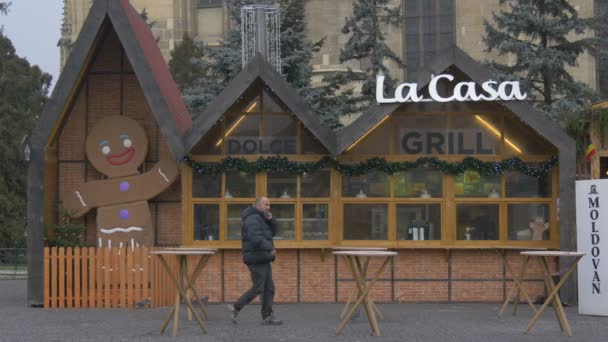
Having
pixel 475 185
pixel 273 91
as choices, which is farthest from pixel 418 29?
pixel 273 91

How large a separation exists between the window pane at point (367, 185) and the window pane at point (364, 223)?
22 cm

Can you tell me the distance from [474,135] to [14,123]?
1004 inches

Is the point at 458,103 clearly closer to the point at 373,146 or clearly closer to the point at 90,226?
the point at 373,146

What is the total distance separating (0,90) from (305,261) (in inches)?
1063

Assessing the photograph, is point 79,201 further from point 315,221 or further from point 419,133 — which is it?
point 419,133

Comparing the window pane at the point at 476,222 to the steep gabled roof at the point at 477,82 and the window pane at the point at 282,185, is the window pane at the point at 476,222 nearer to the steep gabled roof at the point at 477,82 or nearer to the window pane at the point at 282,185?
the steep gabled roof at the point at 477,82

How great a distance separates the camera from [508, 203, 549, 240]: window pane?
1930 cm

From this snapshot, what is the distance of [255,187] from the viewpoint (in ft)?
63.4

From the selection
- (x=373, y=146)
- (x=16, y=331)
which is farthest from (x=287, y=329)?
(x=373, y=146)

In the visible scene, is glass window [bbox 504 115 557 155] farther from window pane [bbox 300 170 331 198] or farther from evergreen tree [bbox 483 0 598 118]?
evergreen tree [bbox 483 0 598 118]

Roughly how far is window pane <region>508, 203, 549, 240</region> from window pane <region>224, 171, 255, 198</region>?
15.9 feet

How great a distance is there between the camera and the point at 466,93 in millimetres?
A: 18344

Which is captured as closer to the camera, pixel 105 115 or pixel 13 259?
pixel 105 115

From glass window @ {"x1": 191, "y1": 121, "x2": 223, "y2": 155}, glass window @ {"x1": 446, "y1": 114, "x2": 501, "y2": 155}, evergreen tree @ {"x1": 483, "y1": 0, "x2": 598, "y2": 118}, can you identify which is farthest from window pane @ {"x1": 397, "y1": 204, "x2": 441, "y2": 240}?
evergreen tree @ {"x1": 483, "y1": 0, "x2": 598, "y2": 118}
